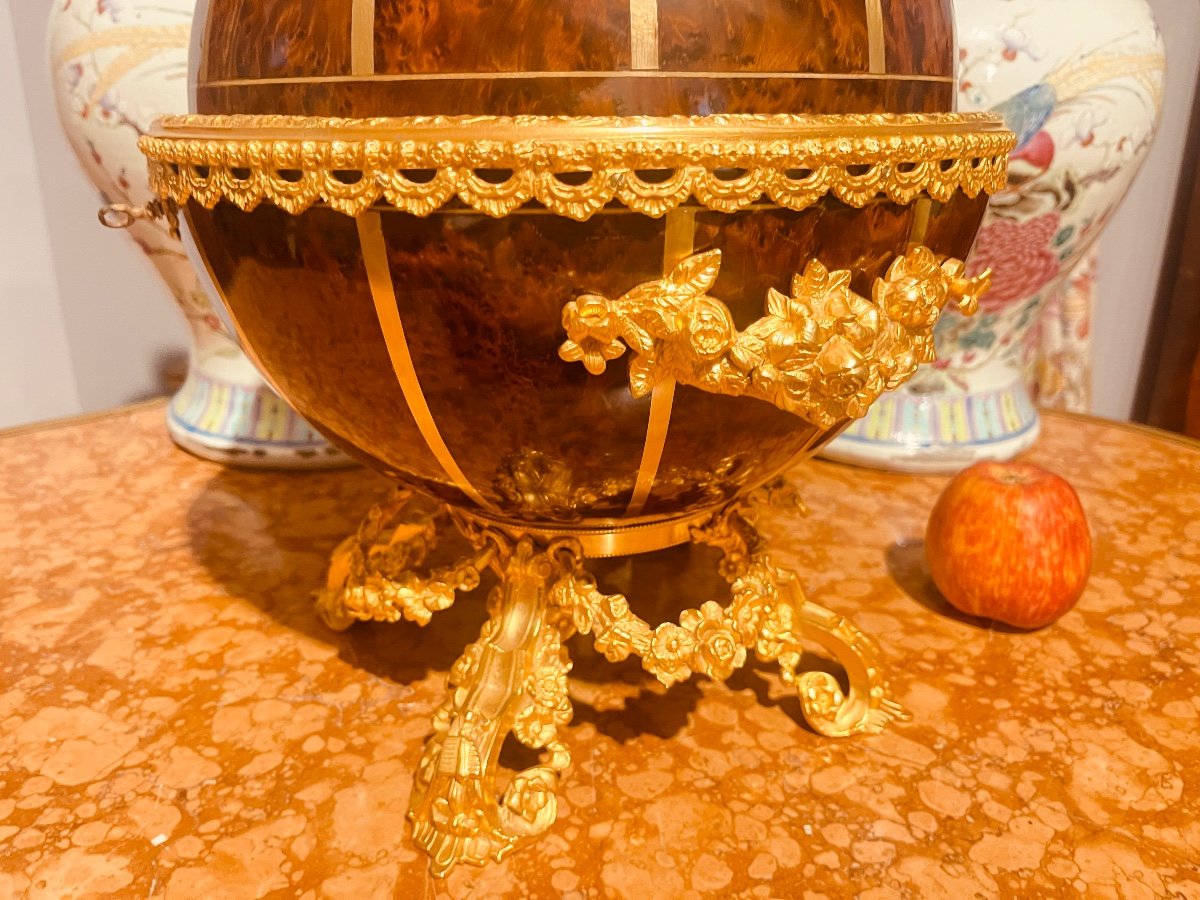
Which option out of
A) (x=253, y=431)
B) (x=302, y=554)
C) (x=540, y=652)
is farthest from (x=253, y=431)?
(x=540, y=652)

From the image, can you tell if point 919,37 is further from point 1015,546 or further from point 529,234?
point 1015,546

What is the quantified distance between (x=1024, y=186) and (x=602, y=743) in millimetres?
843

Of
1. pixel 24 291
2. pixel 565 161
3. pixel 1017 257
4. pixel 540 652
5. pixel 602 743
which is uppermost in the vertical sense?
pixel 565 161

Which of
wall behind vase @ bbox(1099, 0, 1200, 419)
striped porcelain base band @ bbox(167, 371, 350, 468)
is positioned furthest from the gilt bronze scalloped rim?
wall behind vase @ bbox(1099, 0, 1200, 419)

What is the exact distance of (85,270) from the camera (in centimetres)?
186

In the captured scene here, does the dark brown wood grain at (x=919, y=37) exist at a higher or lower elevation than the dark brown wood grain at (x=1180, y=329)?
higher

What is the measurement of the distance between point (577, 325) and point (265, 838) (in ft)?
1.60

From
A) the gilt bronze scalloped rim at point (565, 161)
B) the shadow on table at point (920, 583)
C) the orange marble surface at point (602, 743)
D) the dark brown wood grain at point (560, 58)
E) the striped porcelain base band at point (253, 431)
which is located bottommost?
the orange marble surface at point (602, 743)

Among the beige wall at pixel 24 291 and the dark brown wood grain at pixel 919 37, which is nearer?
the dark brown wood grain at pixel 919 37

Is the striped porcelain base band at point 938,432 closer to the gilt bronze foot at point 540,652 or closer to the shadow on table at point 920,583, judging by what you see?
the shadow on table at point 920,583

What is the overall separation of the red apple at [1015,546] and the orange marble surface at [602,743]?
0.05 meters

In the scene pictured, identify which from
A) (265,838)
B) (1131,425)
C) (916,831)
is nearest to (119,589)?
(265,838)

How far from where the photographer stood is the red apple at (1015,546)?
3.13 feet

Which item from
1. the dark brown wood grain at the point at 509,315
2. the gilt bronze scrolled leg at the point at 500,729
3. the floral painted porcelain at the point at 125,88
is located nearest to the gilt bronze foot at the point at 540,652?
the gilt bronze scrolled leg at the point at 500,729
